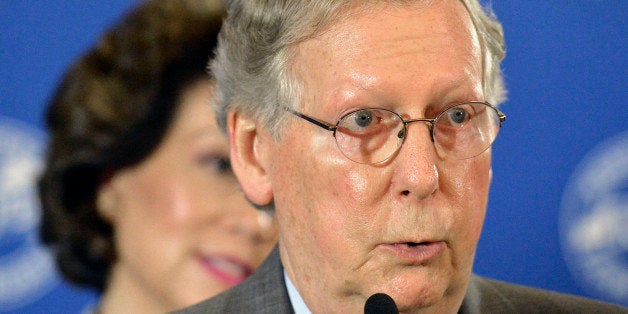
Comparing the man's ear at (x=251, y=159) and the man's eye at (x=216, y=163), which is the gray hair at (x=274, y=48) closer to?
the man's ear at (x=251, y=159)

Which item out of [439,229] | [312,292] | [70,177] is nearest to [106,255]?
[70,177]

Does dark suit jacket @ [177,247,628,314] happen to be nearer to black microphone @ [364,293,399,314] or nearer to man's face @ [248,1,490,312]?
man's face @ [248,1,490,312]

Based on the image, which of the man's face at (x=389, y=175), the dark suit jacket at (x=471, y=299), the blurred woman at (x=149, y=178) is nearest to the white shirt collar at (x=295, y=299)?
the dark suit jacket at (x=471, y=299)

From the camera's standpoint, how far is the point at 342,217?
1.58 metres

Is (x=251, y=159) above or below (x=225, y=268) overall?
above

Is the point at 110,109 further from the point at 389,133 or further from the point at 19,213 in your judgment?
the point at 389,133

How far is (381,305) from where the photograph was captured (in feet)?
4.69

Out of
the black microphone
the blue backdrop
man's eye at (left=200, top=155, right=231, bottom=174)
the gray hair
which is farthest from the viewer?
the blue backdrop

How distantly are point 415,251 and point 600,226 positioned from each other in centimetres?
132

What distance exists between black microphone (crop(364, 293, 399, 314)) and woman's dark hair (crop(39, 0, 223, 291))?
4.11ft

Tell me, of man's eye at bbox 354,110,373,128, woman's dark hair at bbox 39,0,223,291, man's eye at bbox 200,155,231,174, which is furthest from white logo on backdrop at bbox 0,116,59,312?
man's eye at bbox 354,110,373,128

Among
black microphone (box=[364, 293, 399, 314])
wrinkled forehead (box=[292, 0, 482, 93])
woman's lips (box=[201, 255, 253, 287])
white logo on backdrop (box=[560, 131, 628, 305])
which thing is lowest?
white logo on backdrop (box=[560, 131, 628, 305])

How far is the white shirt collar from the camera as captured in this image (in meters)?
1.80

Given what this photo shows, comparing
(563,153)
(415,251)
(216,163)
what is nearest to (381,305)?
(415,251)
